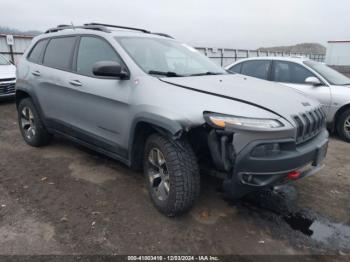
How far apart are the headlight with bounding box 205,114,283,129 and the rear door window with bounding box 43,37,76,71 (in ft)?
7.75

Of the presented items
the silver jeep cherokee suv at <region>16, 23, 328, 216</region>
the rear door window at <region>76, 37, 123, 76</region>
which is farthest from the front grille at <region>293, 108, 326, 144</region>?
the rear door window at <region>76, 37, 123, 76</region>

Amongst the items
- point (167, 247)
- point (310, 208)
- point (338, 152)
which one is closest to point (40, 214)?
point (167, 247)

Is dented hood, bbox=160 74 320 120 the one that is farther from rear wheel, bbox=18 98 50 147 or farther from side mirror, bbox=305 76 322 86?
side mirror, bbox=305 76 322 86

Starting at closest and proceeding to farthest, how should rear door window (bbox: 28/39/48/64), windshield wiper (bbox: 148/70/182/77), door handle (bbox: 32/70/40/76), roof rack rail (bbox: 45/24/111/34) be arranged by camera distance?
windshield wiper (bbox: 148/70/182/77)
roof rack rail (bbox: 45/24/111/34)
door handle (bbox: 32/70/40/76)
rear door window (bbox: 28/39/48/64)

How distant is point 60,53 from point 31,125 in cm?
141

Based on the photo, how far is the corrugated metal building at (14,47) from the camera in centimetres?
1176

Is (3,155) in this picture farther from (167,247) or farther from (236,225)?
(236,225)

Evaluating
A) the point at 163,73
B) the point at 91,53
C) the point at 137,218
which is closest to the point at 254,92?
the point at 163,73

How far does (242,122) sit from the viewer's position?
2.61m

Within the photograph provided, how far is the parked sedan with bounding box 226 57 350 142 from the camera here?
6.03m

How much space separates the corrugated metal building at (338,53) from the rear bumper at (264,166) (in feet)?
98.0

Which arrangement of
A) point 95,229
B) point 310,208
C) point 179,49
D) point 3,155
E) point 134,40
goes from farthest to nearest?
1. point 3,155
2. point 179,49
3. point 134,40
4. point 310,208
5. point 95,229

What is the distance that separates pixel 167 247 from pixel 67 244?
850 millimetres

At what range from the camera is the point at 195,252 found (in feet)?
8.71
